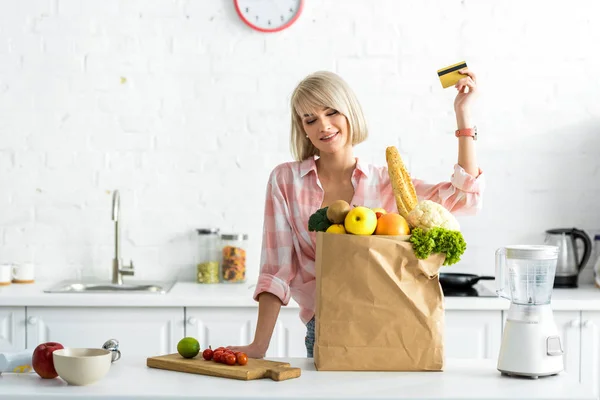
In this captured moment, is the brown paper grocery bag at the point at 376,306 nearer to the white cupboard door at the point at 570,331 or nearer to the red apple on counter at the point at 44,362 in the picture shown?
the red apple on counter at the point at 44,362

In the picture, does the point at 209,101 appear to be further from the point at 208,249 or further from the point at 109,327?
the point at 109,327

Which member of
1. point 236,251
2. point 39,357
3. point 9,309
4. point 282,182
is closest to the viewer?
point 39,357

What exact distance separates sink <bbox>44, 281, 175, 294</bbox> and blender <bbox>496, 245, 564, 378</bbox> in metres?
1.82

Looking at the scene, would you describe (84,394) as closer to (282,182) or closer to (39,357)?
(39,357)

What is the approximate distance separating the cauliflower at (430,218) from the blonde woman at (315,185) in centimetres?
25

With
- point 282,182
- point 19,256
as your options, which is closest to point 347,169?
point 282,182

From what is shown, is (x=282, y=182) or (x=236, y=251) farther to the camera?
(x=236, y=251)

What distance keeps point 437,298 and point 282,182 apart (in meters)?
0.60

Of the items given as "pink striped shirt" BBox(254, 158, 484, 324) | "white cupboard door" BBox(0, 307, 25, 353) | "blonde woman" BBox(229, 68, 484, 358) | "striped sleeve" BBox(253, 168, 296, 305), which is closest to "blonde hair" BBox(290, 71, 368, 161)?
"blonde woman" BBox(229, 68, 484, 358)

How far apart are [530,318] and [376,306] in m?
0.34

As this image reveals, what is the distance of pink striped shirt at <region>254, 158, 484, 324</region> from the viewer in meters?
2.10

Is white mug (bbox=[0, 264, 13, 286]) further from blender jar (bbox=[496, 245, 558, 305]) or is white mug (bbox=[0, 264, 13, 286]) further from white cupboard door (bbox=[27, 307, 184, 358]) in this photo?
blender jar (bbox=[496, 245, 558, 305])

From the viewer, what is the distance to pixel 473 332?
3145mm

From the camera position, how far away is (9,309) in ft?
10.3
